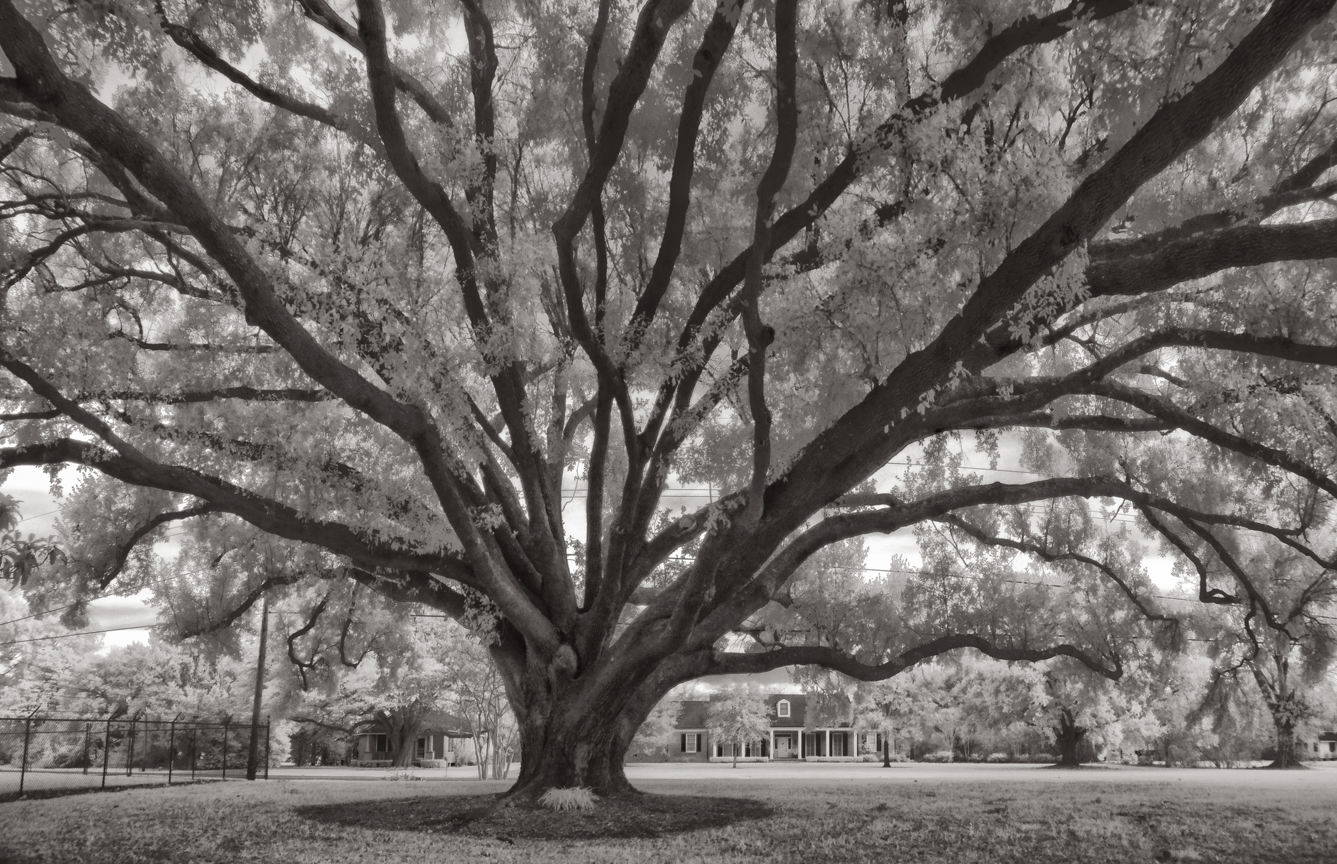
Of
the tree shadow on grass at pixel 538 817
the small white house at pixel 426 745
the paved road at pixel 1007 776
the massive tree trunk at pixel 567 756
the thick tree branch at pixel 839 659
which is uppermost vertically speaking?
the thick tree branch at pixel 839 659

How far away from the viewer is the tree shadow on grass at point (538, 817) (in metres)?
8.56

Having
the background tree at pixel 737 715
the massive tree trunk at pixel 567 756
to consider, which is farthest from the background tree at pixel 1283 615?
the background tree at pixel 737 715

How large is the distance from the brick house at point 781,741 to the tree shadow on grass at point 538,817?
2388 inches

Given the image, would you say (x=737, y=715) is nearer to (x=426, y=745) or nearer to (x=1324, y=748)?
(x=426, y=745)

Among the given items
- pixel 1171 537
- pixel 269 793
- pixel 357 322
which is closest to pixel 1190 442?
pixel 1171 537

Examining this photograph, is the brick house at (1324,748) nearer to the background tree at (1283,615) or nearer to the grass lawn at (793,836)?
the background tree at (1283,615)

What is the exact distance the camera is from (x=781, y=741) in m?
75.0

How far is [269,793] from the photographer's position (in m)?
15.3

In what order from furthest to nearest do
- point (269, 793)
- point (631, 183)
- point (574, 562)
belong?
point (574, 562) < point (269, 793) < point (631, 183)

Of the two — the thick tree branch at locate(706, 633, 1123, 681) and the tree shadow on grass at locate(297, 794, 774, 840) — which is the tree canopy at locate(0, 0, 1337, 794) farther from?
the tree shadow on grass at locate(297, 794, 774, 840)

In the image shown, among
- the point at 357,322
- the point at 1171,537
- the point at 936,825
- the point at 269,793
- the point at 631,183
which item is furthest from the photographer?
the point at 269,793

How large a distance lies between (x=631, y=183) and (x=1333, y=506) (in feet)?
44.3

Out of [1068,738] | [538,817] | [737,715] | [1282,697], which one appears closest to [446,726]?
[737,715]

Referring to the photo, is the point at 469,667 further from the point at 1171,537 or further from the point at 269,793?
the point at 1171,537
